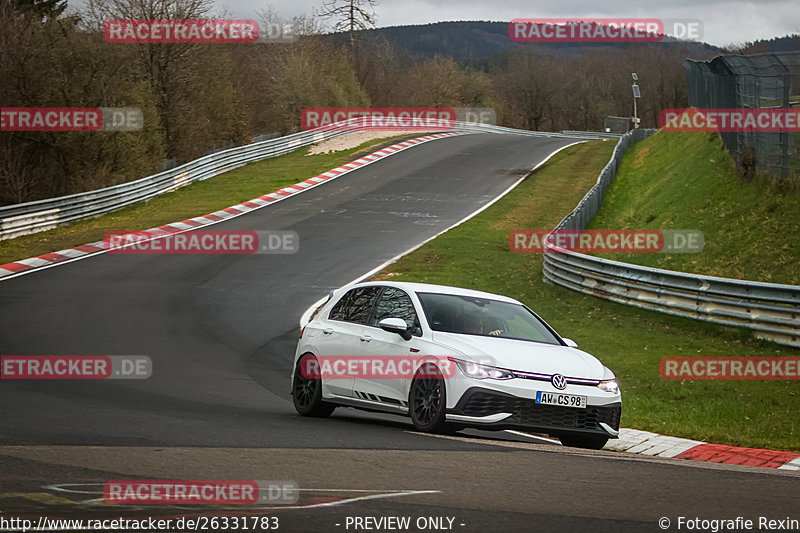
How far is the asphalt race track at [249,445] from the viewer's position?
20.5 ft

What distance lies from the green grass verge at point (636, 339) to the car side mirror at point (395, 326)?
10.9 ft

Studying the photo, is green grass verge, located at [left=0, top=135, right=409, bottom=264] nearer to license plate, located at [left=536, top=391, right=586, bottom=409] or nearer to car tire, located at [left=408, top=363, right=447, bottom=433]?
car tire, located at [left=408, top=363, right=447, bottom=433]

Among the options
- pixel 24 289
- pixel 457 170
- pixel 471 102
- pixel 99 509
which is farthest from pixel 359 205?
pixel 471 102

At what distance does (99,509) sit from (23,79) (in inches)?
1415

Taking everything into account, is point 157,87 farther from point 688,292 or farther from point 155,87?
point 688,292

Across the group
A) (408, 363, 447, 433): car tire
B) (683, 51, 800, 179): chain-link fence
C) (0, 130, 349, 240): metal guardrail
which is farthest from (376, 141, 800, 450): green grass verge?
(0, 130, 349, 240): metal guardrail

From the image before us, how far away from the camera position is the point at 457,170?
150 ft

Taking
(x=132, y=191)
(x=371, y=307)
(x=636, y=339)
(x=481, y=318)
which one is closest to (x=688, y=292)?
(x=636, y=339)

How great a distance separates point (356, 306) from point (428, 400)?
1934mm

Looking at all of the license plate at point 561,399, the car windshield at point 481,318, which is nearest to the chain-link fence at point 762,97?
the car windshield at point 481,318

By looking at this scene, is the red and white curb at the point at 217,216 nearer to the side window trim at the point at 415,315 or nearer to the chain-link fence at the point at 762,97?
the side window trim at the point at 415,315

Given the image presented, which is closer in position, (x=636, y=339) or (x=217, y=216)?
(x=636, y=339)

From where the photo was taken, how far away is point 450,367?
948 centimetres

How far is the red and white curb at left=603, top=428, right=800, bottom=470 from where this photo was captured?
980cm
